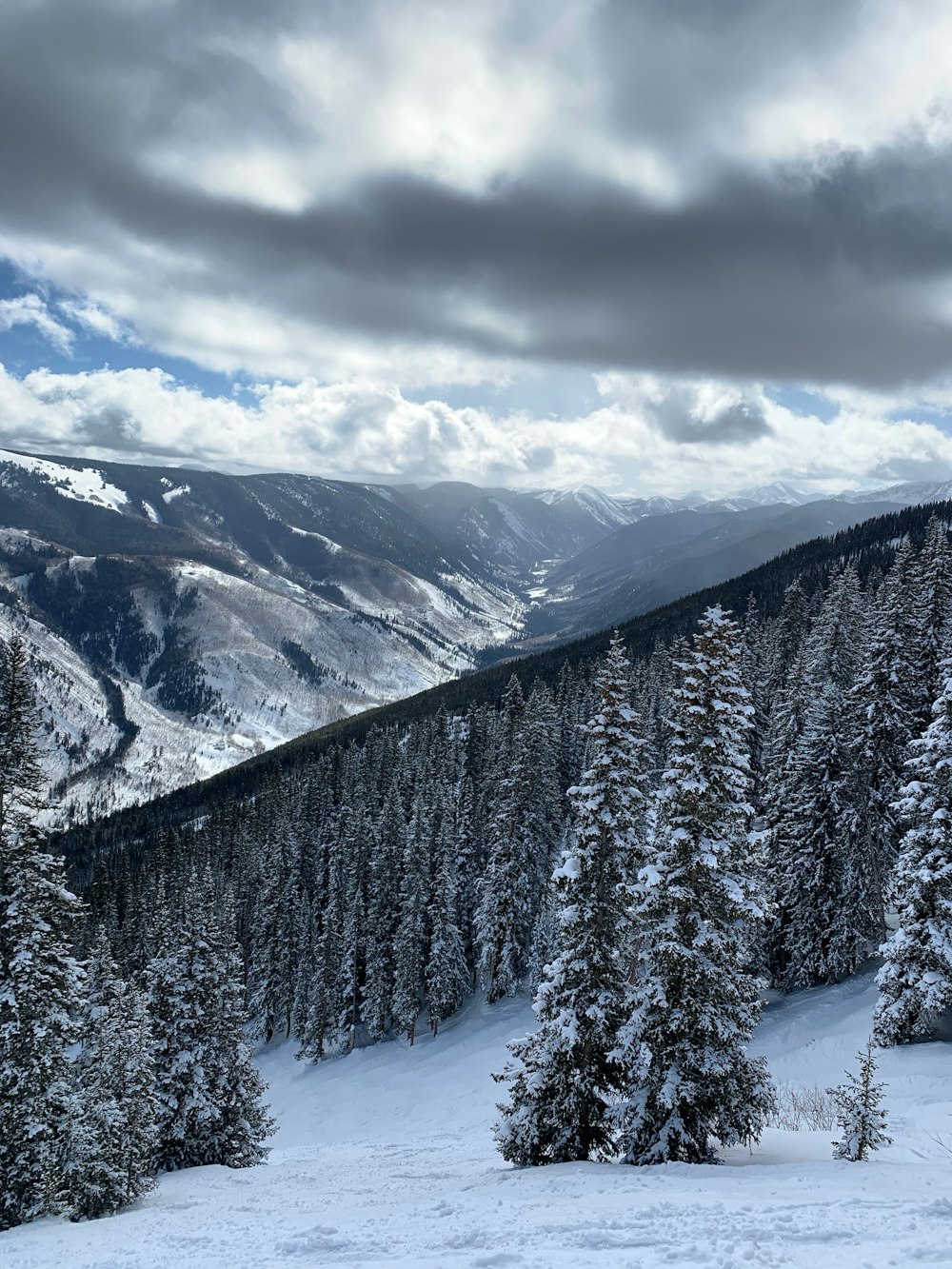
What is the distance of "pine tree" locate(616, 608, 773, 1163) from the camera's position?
52.2 feet

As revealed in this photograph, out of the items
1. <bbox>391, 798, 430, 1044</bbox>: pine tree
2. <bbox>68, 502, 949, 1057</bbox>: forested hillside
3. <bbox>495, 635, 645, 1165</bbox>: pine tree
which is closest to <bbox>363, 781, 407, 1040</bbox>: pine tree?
<bbox>68, 502, 949, 1057</bbox>: forested hillside

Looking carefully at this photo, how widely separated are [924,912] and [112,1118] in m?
25.6

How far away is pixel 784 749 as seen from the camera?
129 ft

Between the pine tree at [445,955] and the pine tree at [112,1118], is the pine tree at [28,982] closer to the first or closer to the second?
the pine tree at [112,1118]

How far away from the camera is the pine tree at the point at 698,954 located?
15.9 meters

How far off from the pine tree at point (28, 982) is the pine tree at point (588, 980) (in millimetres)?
12173

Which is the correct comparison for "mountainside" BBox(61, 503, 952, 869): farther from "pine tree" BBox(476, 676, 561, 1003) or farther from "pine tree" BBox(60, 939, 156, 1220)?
"pine tree" BBox(60, 939, 156, 1220)

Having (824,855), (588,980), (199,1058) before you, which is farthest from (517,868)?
(588,980)

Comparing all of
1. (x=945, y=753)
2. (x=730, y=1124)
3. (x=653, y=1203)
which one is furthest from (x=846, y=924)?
(x=653, y=1203)

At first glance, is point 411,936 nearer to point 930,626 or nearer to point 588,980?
point 588,980

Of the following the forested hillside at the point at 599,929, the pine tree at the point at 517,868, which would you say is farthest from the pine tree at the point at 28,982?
the pine tree at the point at 517,868

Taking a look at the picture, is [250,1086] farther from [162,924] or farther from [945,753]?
[945,753]

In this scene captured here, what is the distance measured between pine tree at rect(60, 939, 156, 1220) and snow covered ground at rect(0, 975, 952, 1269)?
111 centimetres

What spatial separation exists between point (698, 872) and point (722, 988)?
2.67 m
